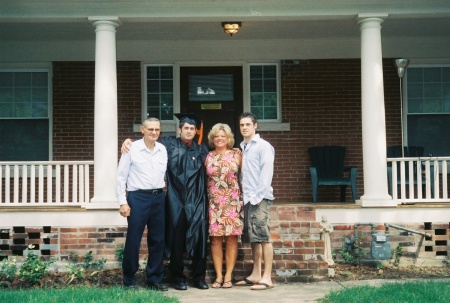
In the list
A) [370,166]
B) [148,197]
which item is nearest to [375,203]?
[370,166]

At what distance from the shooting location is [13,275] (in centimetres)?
777

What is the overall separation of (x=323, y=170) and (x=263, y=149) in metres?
4.73

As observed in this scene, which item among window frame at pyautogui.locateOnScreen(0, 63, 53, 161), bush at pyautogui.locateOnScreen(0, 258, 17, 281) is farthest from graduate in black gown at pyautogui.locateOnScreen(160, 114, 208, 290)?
window frame at pyautogui.locateOnScreen(0, 63, 53, 161)

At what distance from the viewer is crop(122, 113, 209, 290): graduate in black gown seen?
699 cm

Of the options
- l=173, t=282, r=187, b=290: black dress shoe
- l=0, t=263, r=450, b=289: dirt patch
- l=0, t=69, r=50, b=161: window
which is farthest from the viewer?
l=0, t=69, r=50, b=161: window

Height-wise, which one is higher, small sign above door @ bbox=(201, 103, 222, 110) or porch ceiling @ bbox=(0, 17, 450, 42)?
porch ceiling @ bbox=(0, 17, 450, 42)

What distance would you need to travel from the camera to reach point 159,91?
11922mm

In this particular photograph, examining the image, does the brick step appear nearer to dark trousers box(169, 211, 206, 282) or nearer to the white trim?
dark trousers box(169, 211, 206, 282)

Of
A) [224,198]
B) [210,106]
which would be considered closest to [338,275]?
[224,198]

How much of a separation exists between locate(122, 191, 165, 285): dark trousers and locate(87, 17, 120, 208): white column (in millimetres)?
2000

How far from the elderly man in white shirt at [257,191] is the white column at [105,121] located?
2.57 meters

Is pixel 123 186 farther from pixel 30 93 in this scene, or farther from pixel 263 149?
pixel 30 93

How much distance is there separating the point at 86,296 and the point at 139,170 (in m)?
1.45

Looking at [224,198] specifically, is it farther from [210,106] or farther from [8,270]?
[210,106]
